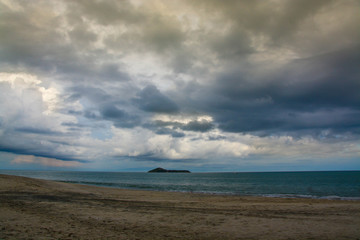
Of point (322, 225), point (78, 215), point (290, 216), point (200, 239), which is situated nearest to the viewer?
point (200, 239)

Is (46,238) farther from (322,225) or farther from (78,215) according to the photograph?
(322,225)

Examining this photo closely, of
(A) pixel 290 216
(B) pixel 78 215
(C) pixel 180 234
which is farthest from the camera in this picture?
(A) pixel 290 216

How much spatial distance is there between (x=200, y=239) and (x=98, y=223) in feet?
20.8

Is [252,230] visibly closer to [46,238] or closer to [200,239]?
[200,239]

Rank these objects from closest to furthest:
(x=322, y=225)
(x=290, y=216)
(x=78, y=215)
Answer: (x=322, y=225), (x=78, y=215), (x=290, y=216)

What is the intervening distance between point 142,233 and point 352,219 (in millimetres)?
14772

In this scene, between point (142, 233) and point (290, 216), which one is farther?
point (290, 216)

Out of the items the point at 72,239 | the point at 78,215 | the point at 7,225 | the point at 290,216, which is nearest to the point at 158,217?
the point at 78,215

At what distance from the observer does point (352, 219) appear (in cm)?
1547

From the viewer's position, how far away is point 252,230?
12.2 m

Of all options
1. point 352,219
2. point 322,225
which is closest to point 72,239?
point 322,225

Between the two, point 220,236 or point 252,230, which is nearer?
point 220,236

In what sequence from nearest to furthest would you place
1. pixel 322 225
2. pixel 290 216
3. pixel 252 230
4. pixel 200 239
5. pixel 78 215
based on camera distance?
pixel 200 239
pixel 252 230
pixel 322 225
pixel 78 215
pixel 290 216

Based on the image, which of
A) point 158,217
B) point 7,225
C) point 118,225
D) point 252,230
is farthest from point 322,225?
point 7,225
